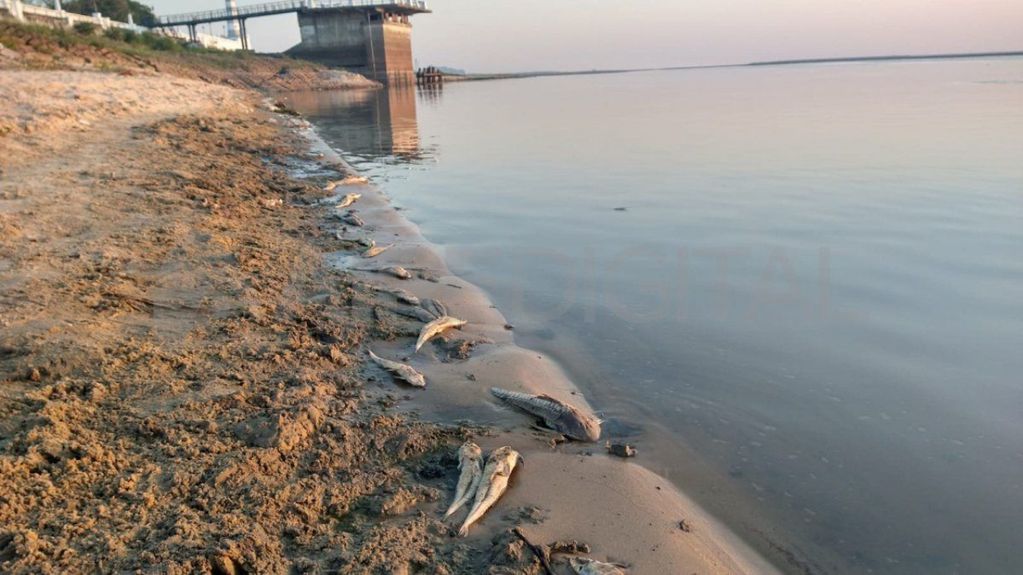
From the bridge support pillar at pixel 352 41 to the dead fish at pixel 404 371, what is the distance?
3301 inches

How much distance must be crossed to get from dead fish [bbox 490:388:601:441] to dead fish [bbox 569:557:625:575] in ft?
4.46

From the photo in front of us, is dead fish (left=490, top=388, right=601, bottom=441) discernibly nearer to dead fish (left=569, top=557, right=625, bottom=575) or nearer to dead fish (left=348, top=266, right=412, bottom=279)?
dead fish (left=569, top=557, right=625, bottom=575)

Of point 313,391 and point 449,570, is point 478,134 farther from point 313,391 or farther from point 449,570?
point 449,570

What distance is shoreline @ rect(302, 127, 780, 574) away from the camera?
3.45m

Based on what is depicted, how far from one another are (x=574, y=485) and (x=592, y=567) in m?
0.84

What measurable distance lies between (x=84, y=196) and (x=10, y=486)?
6499 millimetres

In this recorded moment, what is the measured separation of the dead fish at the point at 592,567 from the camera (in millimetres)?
3133

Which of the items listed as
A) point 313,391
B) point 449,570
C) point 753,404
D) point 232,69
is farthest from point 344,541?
point 232,69

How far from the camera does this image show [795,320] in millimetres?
6602

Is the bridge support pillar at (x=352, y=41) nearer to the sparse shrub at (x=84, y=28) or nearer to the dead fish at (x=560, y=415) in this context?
the sparse shrub at (x=84, y=28)

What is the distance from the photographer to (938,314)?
6461mm

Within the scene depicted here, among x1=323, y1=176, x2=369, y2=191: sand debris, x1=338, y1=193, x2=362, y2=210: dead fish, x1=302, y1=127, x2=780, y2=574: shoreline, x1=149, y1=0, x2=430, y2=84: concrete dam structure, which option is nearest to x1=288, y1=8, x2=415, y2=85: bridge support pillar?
x1=149, y1=0, x2=430, y2=84: concrete dam structure

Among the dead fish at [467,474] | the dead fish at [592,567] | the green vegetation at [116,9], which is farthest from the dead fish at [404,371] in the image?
the green vegetation at [116,9]

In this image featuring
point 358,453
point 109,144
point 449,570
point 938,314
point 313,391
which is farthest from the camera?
point 109,144
